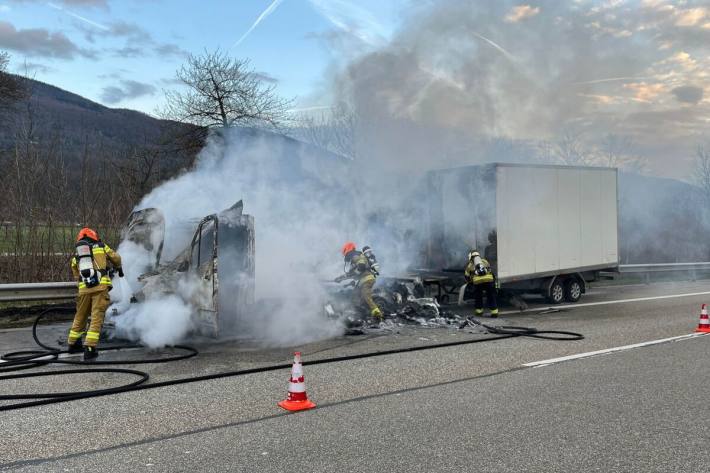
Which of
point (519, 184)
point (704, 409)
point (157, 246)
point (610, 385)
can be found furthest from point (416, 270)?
point (704, 409)

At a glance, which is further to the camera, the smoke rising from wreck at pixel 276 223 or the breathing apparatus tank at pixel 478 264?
the breathing apparatus tank at pixel 478 264

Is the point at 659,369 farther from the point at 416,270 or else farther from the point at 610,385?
the point at 416,270

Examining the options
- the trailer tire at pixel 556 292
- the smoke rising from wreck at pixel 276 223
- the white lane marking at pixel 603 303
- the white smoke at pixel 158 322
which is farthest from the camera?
the trailer tire at pixel 556 292

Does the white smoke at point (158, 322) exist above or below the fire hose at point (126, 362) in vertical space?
above

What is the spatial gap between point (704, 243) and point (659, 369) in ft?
71.2

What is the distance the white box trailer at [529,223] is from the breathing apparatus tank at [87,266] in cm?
770

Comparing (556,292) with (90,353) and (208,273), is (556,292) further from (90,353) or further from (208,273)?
(90,353)

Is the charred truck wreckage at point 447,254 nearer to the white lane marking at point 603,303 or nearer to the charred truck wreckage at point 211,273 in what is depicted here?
the charred truck wreckage at point 211,273

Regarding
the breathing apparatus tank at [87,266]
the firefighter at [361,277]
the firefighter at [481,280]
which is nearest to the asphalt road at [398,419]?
the breathing apparatus tank at [87,266]

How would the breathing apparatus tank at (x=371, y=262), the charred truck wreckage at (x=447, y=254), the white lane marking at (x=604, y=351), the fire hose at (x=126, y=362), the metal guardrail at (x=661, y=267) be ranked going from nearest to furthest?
the fire hose at (x=126, y=362) < the white lane marking at (x=604, y=351) < the charred truck wreckage at (x=447, y=254) < the breathing apparatus tank at (x=371, y=262) < the metal guardrail at (x=661, y=267)

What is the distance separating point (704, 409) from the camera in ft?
16.3

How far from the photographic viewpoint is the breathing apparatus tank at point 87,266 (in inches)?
294

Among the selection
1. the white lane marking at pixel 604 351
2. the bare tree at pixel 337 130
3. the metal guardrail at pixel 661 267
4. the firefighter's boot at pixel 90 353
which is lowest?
the white lane marking at pixel 604 351

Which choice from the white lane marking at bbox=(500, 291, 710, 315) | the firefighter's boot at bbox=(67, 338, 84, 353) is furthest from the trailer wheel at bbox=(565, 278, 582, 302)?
the firefighter's boot at bbox=(67, 338, 84, 353)
